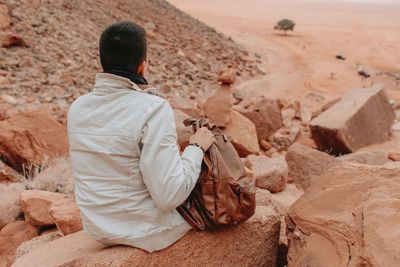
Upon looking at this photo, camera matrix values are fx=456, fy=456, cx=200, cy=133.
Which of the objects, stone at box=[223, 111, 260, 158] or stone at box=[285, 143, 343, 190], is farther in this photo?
stone at box=[223, 111, 260, 158]

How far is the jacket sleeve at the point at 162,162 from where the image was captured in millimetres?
1677

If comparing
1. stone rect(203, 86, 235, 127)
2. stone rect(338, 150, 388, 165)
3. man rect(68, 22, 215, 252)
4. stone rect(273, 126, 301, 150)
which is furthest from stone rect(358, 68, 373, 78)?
man rect(68, 22, 215, 252)

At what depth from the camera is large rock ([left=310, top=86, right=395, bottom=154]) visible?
5.82 meters

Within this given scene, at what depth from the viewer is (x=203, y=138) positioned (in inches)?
77.5

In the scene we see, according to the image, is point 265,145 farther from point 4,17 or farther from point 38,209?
point 4,17

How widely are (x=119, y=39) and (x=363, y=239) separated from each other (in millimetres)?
1266

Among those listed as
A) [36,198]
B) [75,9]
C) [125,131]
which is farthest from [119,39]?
[75,9]

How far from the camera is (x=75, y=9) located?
11.1 meters

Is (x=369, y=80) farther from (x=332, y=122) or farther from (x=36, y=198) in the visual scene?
(x=36, y=198)

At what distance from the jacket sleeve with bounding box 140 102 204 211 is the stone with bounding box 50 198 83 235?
1.39 m

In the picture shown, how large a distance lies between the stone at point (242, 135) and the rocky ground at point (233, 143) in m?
0.02

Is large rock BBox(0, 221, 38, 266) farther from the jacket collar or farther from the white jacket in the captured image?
the jacket collar

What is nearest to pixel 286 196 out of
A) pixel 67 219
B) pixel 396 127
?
pixel 67 219

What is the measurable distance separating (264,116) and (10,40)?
5.14m
